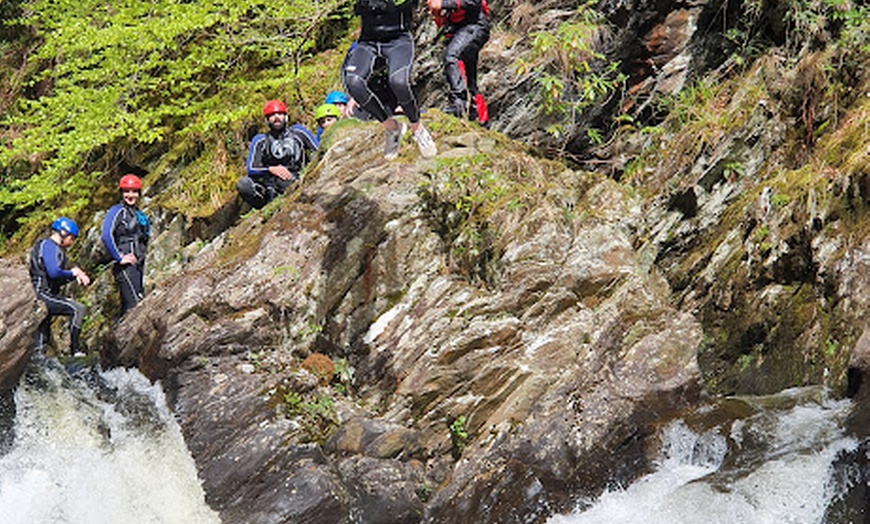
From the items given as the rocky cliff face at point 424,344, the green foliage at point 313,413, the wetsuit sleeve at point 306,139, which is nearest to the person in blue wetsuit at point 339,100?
the wetsuit sleeve at point 306,139

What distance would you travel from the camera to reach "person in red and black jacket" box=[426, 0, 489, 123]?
10500 millimetres

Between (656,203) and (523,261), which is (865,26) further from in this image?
(523,261)

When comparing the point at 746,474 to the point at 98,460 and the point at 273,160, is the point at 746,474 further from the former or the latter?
the point at 273,160

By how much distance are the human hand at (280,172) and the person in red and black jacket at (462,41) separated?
7.00 ft

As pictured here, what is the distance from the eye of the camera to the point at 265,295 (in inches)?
352

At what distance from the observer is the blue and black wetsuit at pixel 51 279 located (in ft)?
37.0

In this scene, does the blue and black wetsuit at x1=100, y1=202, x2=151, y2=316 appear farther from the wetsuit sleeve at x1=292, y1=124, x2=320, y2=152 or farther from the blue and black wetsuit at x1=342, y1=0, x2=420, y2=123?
the blue and black wetsuit at x1=342, y1=0, x2=420, y2=123

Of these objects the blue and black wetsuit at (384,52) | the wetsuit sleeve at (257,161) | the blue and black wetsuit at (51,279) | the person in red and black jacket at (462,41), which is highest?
the blue and black wetsuit at (384,52)

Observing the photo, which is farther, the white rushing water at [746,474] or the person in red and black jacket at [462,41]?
the person in red and black jacket at [462,41]

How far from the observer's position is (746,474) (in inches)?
259

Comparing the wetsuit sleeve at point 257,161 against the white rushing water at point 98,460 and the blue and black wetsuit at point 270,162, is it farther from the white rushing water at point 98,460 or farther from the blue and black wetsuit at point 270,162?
the white rushing water at point 98,460

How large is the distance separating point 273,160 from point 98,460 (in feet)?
14.4

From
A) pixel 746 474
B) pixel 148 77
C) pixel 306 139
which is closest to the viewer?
pixel 746 474

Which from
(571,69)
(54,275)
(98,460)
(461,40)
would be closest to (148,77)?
(54,275)
